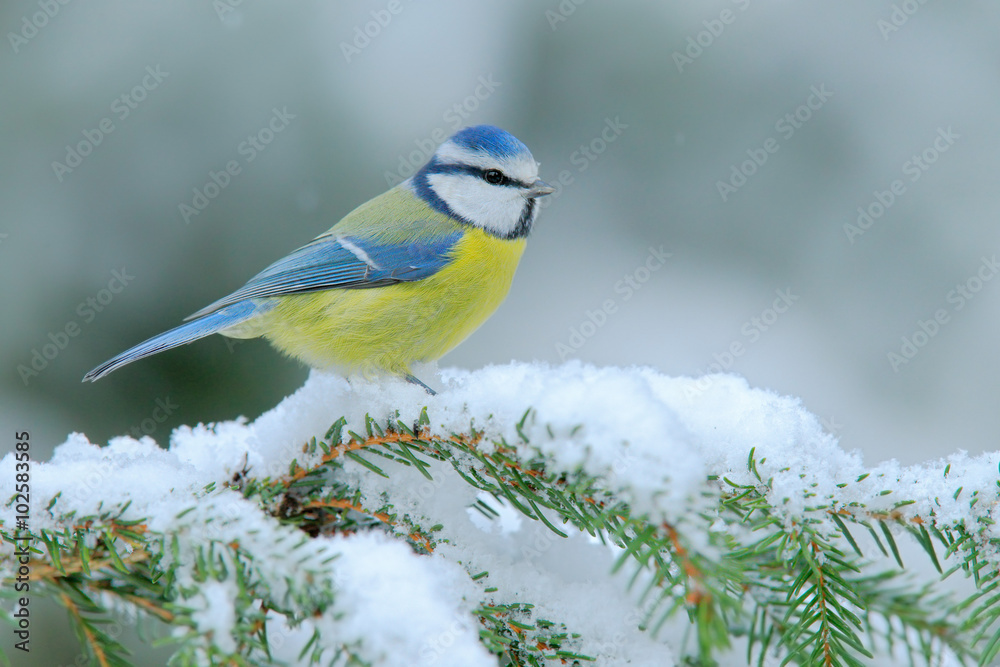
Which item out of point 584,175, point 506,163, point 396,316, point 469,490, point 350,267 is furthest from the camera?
point 584,175

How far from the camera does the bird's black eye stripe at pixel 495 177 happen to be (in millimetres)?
2254

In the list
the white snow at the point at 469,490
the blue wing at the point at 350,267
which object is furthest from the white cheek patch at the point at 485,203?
the white snow at the point at 469,490

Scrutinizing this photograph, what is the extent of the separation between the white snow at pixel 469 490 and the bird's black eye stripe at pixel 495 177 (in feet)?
3.42

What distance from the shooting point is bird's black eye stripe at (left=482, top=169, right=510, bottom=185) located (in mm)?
2254

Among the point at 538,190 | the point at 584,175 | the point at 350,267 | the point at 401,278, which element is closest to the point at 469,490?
the point at 401,278

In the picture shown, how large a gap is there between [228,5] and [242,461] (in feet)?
6.88

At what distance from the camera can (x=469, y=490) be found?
124cm

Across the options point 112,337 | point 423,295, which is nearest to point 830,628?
point 423,295

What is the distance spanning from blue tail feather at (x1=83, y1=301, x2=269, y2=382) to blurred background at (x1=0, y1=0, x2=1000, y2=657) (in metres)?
0.43

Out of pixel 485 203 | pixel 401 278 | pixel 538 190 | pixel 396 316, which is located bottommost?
pixel 396 316

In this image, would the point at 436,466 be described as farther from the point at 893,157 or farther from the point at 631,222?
the point at 893,157

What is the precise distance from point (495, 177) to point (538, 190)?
0.15 metres

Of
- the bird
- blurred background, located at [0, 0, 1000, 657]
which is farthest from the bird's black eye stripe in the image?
blurred background, located at [0, 0, 1000, 657]

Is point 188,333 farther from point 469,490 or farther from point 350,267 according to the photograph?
point 469,490
